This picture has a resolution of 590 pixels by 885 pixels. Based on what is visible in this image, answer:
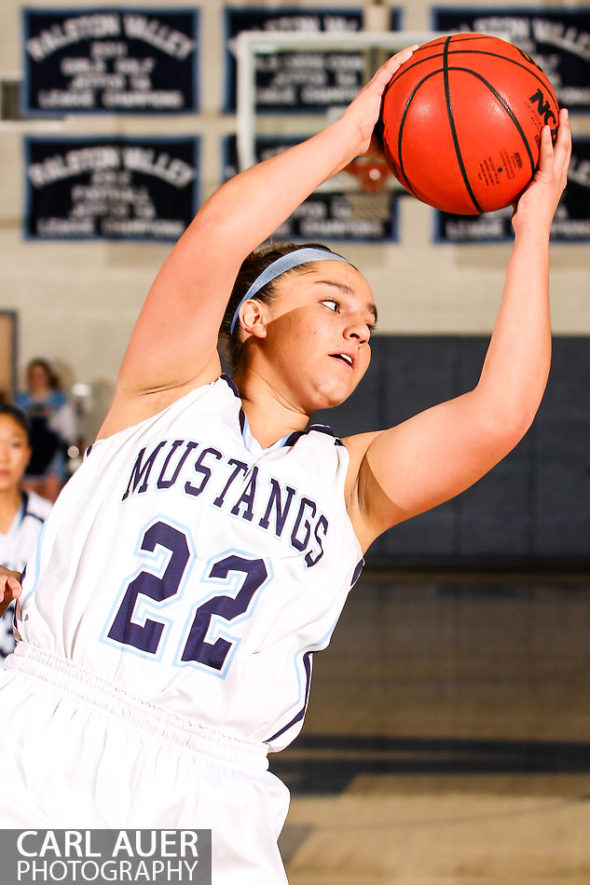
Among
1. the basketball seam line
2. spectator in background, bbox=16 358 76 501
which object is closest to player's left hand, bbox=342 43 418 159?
the basketball seam line

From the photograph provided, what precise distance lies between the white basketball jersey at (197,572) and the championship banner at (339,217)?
367 inches

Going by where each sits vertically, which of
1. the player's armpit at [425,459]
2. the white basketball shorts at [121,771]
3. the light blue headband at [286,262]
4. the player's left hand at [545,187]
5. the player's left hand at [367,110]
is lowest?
the white basketball shorts at [121,771]

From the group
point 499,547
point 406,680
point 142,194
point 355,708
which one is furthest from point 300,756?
point 142,194

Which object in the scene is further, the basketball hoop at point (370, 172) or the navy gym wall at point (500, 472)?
the navy gym wall at point (500, 472)

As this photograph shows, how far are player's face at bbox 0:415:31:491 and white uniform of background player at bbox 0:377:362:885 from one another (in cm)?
222

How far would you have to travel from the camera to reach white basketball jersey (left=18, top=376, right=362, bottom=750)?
1.59 metres

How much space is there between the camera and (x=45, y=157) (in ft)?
37.3

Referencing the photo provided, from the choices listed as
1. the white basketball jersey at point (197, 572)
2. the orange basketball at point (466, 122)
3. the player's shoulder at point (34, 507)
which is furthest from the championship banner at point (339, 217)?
the white basketball jersey at point (197, 572)

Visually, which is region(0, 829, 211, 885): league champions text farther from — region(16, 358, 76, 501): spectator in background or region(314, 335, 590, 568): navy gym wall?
region(314, 335, 590, 568): navy gym wall

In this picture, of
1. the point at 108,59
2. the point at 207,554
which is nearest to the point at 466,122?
the point at 207,554

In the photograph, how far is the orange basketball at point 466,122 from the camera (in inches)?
75.2

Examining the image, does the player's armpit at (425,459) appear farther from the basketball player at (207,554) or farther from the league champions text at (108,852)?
the league champions text at (108,852)

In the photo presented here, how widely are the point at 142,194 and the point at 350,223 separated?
2.23 meters

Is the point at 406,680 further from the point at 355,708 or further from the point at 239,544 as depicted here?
the point at 239,544
